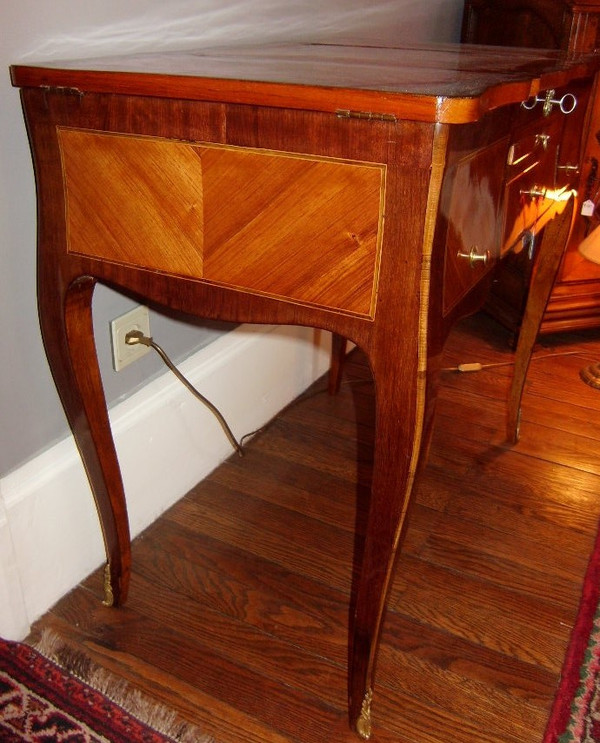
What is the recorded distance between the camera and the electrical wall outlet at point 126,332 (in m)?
1.00

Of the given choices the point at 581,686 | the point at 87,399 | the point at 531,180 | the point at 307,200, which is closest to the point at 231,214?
the point at 307,200

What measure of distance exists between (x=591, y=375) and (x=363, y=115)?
138cm

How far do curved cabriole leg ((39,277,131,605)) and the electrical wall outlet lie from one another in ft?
0.45

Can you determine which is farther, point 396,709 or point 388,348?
point 396,709

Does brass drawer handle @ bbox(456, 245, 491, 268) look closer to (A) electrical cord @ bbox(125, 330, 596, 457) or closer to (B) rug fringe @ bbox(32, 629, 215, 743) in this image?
(A) electrical cord @ bbox(125, 330, 596, 457)

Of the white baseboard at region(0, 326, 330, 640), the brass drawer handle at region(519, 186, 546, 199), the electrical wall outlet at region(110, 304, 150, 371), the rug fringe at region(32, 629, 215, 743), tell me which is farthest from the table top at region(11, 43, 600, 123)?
the rug fringe at region(32, 629, 215, 743)

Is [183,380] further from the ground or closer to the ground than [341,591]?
further from the ground

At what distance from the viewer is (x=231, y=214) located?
658 millimetres

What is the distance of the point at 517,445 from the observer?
1461 mm

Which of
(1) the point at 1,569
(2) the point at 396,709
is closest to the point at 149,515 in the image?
(1) the point at 1,569

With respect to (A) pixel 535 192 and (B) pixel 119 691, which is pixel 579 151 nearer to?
(A) pixel 535 192

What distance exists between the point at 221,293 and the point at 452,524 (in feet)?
2.37

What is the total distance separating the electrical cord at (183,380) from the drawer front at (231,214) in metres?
0.28

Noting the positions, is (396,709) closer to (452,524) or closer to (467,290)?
(452,524)
